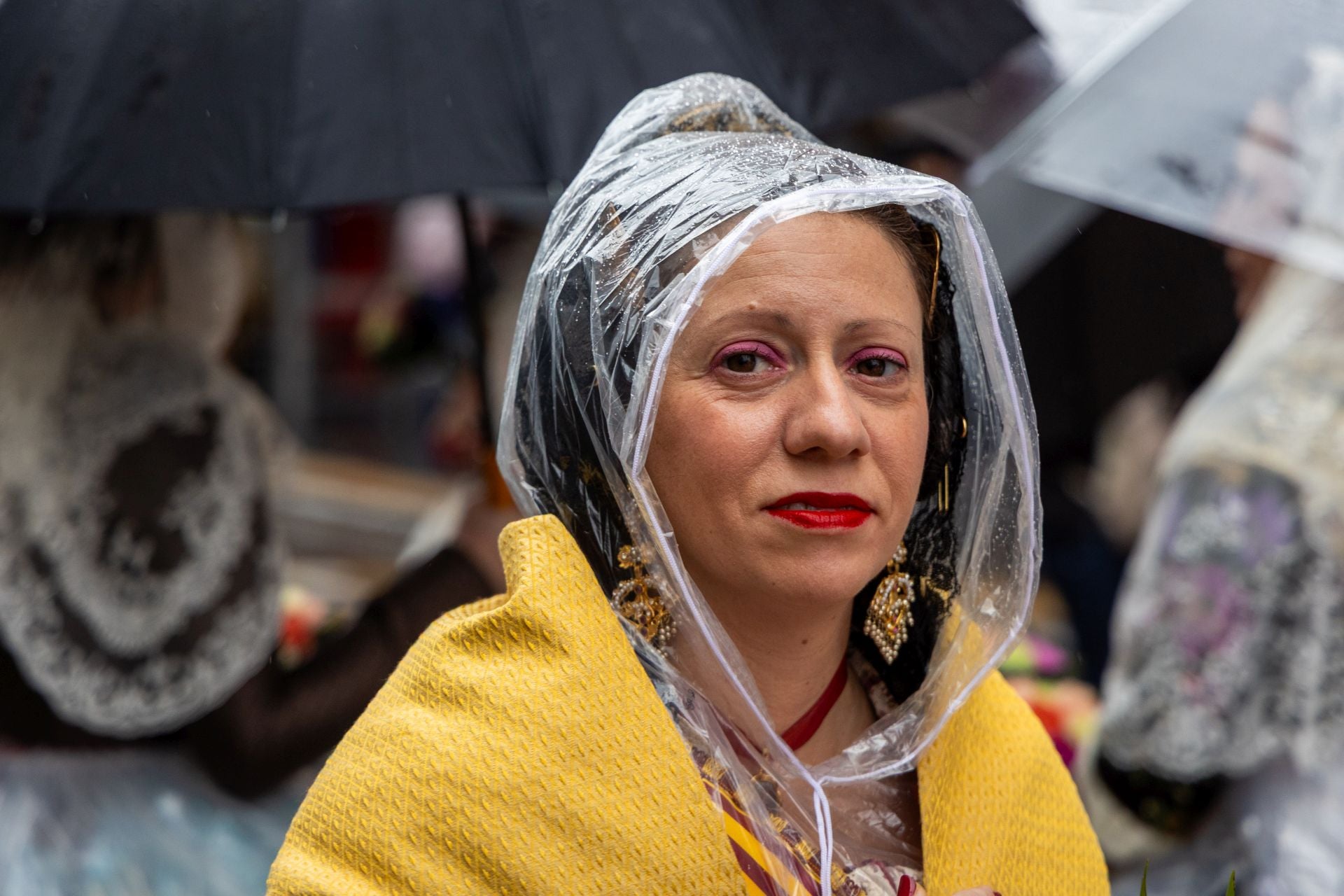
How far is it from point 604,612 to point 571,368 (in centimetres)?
30

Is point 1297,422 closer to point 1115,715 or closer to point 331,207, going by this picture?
point 1115,715

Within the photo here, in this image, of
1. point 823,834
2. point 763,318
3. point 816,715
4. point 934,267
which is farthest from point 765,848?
point 934,267

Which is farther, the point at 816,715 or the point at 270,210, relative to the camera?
the point at 270,210

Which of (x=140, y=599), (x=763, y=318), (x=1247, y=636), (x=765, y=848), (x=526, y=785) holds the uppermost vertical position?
(x=763, y=318)

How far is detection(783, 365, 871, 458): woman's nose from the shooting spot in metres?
1.59

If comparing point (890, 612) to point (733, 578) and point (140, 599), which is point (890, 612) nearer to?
point (733, 578)

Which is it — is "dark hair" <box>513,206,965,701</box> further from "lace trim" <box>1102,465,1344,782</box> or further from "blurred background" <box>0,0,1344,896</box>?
"lace trim" <box>1102,465,1344,782</box>

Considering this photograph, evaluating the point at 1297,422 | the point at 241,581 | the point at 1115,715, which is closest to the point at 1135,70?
the point at 1297,422

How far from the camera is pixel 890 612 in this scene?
191cm

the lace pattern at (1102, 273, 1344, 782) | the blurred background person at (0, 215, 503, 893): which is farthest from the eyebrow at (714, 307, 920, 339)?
the lace pattern at (1102, 273, 1344, 782)

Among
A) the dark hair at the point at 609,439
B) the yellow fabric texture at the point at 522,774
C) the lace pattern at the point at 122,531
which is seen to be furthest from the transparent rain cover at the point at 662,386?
the lace pattern at the point at 122,531

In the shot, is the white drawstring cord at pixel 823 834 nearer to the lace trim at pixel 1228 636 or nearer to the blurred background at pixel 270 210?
the blurred background at pixel 270 210

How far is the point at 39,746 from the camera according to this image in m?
3.06

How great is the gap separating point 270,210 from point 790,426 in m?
1.14
